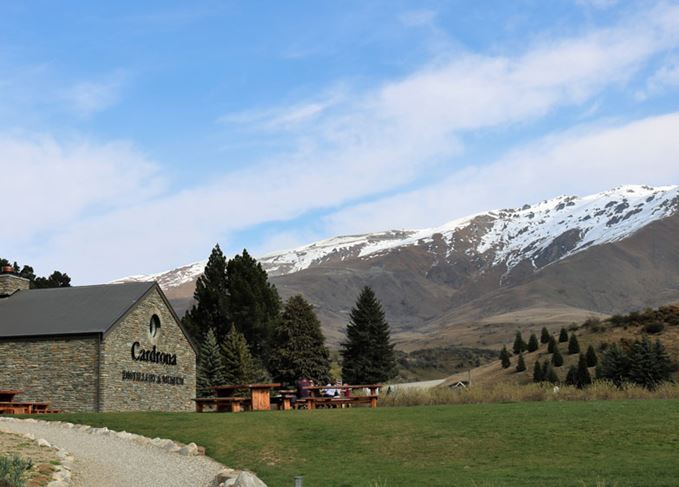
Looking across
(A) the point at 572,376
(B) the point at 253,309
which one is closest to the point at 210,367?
(B) the point at 253,309

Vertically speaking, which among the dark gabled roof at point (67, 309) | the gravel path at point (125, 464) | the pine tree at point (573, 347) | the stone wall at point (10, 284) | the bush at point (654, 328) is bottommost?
the gravel path at point (125, 464)

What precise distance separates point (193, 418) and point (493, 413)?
28.8 ft

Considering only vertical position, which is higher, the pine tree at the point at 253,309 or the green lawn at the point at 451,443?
the pine tree at the point at 253,309

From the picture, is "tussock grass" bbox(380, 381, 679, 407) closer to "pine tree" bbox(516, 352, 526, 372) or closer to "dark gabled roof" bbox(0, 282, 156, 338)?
"dark gabled roof" bbox(0, 282, 156, 338)

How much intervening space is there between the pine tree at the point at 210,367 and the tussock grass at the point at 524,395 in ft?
62.3

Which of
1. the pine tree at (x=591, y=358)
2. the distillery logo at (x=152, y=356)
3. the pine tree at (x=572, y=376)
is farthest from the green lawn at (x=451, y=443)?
the pine tree at (x=591, y=358)

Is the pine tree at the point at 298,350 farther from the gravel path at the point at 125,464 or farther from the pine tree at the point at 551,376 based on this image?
the gravel path at the point at 125,464

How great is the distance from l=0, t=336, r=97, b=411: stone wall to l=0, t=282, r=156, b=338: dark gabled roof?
0.46m

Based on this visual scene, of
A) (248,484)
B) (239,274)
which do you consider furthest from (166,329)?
(248,484)

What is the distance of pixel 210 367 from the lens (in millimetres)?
48125

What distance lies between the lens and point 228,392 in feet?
144

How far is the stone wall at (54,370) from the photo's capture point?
33625 millimetres

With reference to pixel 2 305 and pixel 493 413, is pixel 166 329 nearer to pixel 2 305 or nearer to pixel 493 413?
pixel 2 305

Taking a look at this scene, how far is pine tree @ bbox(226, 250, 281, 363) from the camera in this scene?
185 ft
